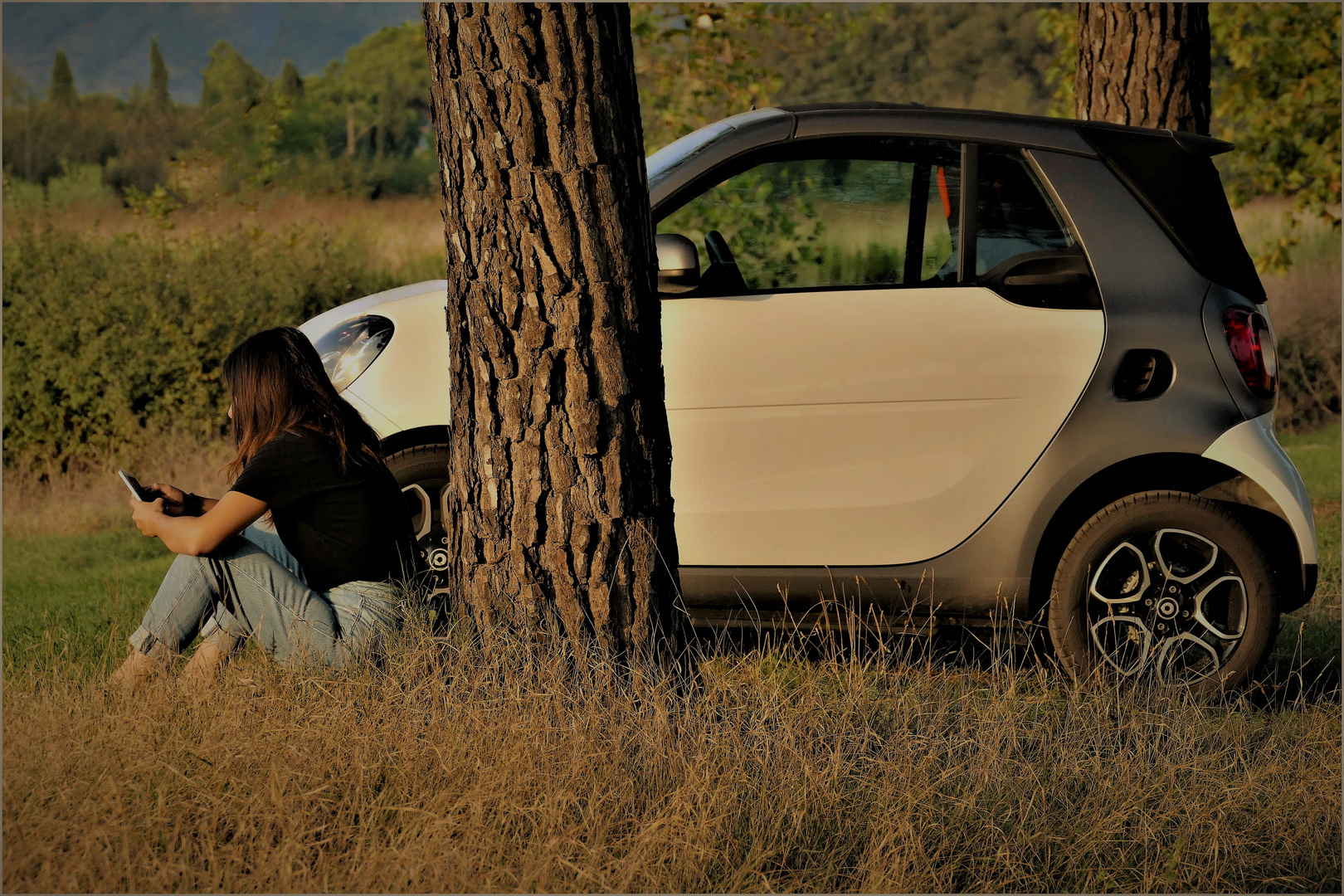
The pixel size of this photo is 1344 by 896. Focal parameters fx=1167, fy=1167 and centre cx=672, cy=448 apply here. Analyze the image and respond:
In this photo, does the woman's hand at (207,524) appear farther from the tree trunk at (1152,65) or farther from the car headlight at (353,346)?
the tree trunk at (1152,65)

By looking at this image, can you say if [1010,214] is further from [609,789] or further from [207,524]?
[207,524]

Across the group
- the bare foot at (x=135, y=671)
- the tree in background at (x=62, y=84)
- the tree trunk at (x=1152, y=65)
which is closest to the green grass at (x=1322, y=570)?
the tree trunk at (x=1152, y=65)

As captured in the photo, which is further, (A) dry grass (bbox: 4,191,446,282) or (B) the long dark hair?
(A) dry grass (bbox: 4,191,446,282)

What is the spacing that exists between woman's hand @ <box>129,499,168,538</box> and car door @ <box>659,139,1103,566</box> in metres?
1.58

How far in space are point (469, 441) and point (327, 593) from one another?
0.67 m

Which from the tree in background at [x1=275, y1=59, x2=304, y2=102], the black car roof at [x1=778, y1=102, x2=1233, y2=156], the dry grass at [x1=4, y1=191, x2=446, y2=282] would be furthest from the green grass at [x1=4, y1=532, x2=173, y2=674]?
the tree in background at [x1=275, y1=59, x2=304, y2=102]

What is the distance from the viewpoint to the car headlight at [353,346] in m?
4.00

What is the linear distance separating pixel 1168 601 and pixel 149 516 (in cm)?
322

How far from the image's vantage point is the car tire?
3850 millimetres

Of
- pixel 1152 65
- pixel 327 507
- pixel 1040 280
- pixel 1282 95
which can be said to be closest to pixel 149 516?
pixel 327 507

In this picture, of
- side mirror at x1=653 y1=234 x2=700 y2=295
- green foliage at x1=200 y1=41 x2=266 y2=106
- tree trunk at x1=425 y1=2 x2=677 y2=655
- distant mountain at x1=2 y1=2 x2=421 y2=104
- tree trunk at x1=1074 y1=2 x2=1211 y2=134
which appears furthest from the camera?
green foliage at x1=200 y1=41 x2=266 y2=106

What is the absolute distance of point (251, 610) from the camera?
334 centimetres

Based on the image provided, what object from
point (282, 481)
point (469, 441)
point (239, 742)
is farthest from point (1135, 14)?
point (239, 742)

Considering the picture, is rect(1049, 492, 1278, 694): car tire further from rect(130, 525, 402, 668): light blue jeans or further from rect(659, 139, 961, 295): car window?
rect(130, 525, 402, 668): light blue jeans
